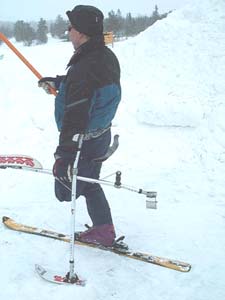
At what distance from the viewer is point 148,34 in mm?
12516

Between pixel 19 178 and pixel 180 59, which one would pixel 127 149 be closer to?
pixel 19 178

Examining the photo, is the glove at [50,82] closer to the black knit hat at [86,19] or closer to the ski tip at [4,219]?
the black knit hat at [86,19]

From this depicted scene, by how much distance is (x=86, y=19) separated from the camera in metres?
3.66

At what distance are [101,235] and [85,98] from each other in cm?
165

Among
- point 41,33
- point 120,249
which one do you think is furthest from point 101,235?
point 41,33

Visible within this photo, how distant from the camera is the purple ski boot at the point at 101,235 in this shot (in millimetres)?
4434

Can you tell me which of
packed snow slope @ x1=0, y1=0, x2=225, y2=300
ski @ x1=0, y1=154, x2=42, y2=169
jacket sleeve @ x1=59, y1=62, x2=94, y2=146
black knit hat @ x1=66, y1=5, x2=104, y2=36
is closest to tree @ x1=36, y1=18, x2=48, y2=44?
packed snow slope @ x1=0, y1=0, x2=225, y2=300

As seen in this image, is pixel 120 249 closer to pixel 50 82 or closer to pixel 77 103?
pixel 77 103

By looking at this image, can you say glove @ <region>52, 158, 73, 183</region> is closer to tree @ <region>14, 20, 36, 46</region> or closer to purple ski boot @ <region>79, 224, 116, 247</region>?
purple ski boot @ <region>79, 224, 116, 247</region>

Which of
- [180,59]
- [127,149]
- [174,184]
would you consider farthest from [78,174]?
[180,59]

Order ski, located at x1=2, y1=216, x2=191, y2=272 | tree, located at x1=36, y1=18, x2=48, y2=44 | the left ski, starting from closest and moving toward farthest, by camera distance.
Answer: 1. the left ski
2. ski, located at x1=2, y1=216, x2=191, y2=272
3. tree, located at x1=36, y1=18, x2=48, y2=44

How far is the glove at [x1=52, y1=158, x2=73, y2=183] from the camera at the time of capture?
3.70m

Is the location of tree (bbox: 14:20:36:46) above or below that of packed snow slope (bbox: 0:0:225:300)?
above

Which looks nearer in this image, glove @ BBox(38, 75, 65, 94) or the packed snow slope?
the packed snow slope
